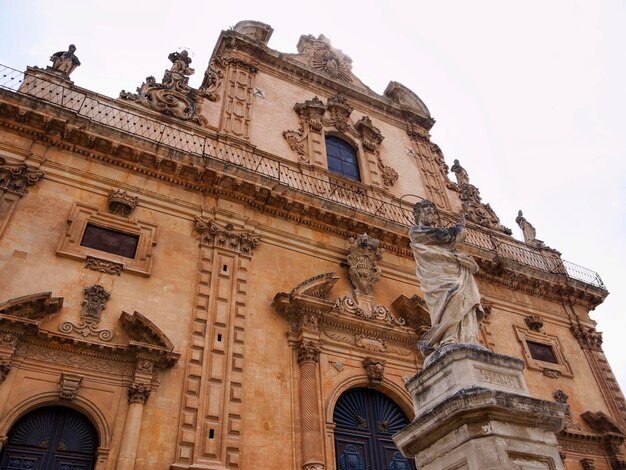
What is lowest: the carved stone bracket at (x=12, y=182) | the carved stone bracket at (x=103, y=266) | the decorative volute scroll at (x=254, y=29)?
the carved stone bracket at (x=103, y=266)

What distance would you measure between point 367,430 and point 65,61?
9074 millimetres

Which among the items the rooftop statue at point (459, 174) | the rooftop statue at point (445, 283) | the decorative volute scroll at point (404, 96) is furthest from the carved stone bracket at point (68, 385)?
the decorative volute scroll at point (404, 96)

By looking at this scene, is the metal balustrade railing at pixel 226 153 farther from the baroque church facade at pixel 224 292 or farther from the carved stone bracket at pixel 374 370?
the carved stone bracket at pixel 374 370

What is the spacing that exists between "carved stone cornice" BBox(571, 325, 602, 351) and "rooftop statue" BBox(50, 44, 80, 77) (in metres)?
12.9

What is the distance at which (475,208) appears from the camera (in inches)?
590

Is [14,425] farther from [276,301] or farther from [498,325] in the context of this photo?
[498,325]

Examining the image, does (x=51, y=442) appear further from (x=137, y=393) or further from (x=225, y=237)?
(x=225, y=237)

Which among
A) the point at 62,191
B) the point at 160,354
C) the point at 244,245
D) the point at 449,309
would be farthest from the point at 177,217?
the point at 449,309

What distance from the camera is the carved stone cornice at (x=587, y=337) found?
13031 millimetres

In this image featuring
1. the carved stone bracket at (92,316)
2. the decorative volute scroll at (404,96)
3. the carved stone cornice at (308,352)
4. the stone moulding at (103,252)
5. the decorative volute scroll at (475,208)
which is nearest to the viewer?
the carved stone bracket at (92,316)

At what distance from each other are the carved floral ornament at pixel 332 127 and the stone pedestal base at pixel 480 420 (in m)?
8.52

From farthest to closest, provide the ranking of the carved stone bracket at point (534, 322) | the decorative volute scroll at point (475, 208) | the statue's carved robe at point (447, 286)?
the decorative volute scroll at point (475, 208), the carved stone bracket at point (534, 322), the statue's carved robe at point (447, 286)

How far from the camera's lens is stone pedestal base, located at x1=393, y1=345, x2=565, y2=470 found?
12.9 feet

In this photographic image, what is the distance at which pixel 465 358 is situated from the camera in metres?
4.52
